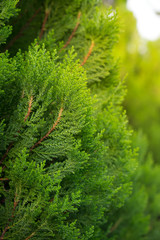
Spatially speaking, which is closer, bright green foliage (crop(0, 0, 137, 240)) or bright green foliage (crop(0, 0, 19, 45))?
bright green foliage (crop(0, 0, 137, 240))

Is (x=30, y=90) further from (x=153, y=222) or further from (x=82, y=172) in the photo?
(x=153, y=222)

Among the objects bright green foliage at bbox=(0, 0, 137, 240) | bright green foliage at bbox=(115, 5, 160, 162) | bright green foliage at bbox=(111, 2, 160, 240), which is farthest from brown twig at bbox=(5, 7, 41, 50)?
bright green foliage at bbox=(115, 5, 160, 162)

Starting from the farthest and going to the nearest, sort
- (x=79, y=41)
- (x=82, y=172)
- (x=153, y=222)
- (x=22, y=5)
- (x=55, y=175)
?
1. (x=153, y=222)
2. (x=79, y=41)
3. (x=22, y=5)
4. (x=82, y=172)
5. (x=55, y=175)

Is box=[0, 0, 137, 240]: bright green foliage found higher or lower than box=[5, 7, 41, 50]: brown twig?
lower

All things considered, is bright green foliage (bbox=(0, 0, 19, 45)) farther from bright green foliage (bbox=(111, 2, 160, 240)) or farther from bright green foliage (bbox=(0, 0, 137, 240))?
bright green foliage (bbox=(111, 2, 160, 240))

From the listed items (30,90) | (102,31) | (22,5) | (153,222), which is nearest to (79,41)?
(102,31)

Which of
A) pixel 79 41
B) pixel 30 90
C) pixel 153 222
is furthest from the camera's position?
pixel 153 222

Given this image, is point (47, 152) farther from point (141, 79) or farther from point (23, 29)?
point (141, 79)

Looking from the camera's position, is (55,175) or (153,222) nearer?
(55,175)

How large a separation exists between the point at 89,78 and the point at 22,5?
129cm

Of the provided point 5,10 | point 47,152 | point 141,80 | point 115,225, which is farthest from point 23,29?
point 141,80

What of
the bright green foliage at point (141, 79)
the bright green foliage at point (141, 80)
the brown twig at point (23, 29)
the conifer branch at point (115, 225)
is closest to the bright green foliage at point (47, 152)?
the brown twig at point (23, 29)

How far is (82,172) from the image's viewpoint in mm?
2699

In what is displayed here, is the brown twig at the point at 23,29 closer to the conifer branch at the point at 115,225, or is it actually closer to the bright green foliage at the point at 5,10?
the bright green foliage at the point at 5,10
